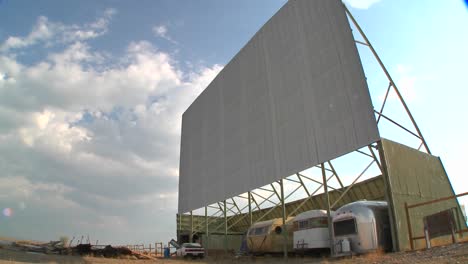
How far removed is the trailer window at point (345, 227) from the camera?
20.0 m

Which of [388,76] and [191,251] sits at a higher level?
[388,76]

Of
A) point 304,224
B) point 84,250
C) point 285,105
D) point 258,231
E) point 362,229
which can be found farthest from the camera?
point 84,250

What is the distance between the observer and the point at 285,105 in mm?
29141

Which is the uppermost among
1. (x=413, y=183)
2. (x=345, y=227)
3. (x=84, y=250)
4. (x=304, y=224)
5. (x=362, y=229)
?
(x=413, y=183)

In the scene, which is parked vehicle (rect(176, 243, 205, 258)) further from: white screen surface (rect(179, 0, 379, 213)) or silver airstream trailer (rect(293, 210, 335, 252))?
silver airstream trailer (rect(293, 210, 335, 252))

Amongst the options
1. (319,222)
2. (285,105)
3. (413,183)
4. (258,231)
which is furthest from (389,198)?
(258,231)

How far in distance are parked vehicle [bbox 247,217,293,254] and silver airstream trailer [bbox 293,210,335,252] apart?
2.67 metres

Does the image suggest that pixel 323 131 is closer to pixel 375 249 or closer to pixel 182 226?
pixel 375 249

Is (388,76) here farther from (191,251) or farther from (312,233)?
(191,251)

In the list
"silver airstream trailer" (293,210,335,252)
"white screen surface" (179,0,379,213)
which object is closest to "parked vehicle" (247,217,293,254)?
"silver airstream trailer" (293,210,335,252)

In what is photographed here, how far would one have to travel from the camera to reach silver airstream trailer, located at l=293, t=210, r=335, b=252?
74.6 feet

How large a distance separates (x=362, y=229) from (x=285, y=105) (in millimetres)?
12611

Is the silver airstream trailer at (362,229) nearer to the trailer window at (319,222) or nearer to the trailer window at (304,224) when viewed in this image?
the trailer window at (319,222)

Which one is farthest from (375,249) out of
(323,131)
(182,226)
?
(182,226)
